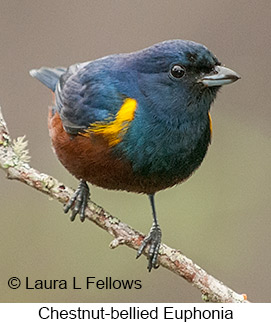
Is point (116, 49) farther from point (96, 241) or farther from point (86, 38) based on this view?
point (96, 241)

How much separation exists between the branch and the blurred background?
1.29 metres

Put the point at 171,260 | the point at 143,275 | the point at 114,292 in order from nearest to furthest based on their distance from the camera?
the point at 171,260
the point at 114,292
the point at 143,275

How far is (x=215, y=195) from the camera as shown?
716 cm

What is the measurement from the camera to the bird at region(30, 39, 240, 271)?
4.78 meters

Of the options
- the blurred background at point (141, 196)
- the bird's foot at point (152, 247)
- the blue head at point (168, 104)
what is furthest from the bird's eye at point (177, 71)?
the blurred background at point (141, 196)

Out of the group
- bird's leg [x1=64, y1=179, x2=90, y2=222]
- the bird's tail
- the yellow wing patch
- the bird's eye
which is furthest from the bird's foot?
the bird's tail

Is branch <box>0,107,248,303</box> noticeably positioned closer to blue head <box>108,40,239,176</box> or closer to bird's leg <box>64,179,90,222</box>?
bird's leg <box>64,179,90,222</box>

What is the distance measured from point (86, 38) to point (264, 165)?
2318 millimetres

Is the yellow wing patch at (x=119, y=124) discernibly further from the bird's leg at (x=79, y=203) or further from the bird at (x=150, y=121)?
the bird's leg at (x=79, y=203)

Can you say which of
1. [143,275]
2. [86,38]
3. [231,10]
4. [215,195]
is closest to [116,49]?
[86,38]

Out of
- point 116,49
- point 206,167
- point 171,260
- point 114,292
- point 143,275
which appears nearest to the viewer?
point 171,260

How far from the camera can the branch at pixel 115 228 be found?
15.2ft

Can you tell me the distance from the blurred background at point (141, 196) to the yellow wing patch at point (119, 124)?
1616 mm

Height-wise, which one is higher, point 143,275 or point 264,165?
point 264,165
